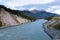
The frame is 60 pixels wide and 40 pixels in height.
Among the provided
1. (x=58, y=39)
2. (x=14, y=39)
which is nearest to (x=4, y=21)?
(x=14, y=39)

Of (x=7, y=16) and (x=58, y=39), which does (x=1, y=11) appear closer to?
(x=7, y=16)

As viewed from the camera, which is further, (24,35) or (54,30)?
(54,30)

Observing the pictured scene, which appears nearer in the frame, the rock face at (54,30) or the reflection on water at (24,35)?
the rock face at (54,30)

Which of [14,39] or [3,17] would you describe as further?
[3,17]

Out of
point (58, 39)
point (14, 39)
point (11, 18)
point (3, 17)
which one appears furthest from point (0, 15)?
point (58, 39)

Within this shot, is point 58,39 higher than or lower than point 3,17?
higher

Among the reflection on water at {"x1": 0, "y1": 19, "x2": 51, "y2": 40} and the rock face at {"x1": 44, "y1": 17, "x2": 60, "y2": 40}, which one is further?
the reflection on water at {"x1": 0, "y1": 19, "x2": 51, "y2": 40}

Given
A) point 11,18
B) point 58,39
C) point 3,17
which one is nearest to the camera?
point 58,39

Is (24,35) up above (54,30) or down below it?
above

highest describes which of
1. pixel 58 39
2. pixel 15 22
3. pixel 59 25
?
pixel 58 39

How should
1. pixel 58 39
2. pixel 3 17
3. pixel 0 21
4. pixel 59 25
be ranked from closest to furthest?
pixel 58 39 → pixel 59 25 → pixel 0 21 → pixel 3 17
